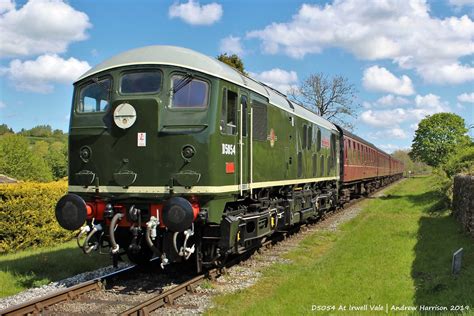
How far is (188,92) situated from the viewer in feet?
25.0

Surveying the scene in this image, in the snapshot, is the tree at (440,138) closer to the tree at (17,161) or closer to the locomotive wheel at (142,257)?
the locomotive wheel at (142,257)

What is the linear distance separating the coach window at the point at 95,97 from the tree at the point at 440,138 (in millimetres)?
24507

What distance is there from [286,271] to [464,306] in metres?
3.60

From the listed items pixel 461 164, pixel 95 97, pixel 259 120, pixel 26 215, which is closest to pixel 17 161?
pixel 26 215

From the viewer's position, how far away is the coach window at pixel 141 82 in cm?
764

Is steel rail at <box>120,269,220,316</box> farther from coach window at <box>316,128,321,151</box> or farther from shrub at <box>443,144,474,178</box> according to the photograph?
shrub at <box>443,144,474,178</box>

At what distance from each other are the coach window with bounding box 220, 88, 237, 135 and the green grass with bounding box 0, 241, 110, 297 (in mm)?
4097

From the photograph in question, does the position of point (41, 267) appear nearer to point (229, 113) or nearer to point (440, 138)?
point (229, 113)

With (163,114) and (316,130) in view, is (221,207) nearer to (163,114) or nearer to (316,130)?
(163,114)

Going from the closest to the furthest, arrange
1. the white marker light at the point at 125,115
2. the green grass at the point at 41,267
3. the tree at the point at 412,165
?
the white marker light at the point at 125,115 → the green grass at the point at 41,267 → the tree at the point at 412,165

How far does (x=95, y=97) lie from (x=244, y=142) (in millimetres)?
2713

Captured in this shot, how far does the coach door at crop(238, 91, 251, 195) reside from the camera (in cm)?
834

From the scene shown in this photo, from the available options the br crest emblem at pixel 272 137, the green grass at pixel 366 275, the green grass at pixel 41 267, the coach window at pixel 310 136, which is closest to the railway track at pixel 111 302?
the green grass at pixel 366 275

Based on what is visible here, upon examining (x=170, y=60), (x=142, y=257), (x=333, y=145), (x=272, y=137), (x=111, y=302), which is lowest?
(x=111, y=302)
